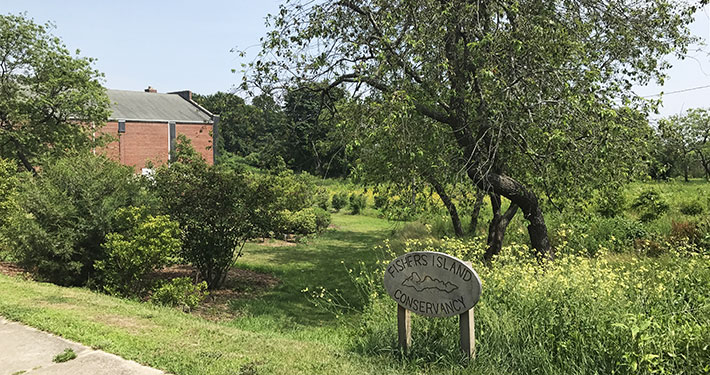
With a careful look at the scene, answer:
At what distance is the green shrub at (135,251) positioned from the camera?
7977 mm

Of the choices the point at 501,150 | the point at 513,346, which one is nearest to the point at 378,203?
the point at 501,150

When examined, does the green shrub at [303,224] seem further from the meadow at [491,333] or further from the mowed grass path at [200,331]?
the meadow at [491,333]

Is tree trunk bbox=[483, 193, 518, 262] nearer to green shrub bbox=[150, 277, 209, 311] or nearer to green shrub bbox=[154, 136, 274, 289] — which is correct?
green shrub bbox=[154, 136, 274, 289]

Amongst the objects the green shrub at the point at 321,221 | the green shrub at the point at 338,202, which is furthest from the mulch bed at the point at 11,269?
the green shrub at the point at 338,202

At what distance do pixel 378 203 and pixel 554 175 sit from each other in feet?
9.98

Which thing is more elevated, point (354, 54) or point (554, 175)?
point (354, 54)

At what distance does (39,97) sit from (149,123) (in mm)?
21961

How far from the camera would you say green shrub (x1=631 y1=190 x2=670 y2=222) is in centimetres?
1327

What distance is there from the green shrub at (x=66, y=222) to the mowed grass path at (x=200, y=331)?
25.3 inches

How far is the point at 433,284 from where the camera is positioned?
451 centimetres

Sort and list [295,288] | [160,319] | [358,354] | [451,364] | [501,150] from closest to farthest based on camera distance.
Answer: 1. [451,364]
2. [358,354]
3. [160,319]
4. [501,150]
5. [295,288]

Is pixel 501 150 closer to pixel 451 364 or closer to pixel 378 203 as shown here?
pixel 378 203

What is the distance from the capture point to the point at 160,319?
6090mm

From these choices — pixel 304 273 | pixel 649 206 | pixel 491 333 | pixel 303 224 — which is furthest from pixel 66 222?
pixel 649 206
